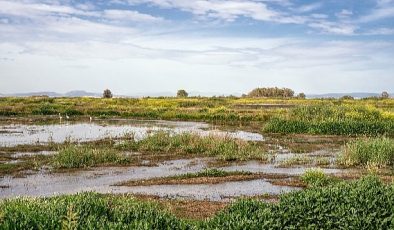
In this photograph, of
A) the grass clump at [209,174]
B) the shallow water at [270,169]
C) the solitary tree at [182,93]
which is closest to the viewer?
the grass clump at [209,174]

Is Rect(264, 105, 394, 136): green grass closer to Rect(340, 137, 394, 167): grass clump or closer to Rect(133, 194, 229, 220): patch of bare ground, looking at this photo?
Rect(340, 137, 394, 167): grass clump

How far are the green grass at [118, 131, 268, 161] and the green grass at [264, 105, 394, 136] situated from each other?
1285 centimetres

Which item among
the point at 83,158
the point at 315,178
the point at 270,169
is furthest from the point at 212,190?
the point at 83,158

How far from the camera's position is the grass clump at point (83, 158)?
24656 millimetres

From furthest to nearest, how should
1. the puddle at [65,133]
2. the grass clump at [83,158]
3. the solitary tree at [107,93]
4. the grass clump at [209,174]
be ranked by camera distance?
1. the solitary tree at [107,93]
2. the puddle at [65,133]
3. the grass clump at [83,158]
4. the grass clump at [209,174]

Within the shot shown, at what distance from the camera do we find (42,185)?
2056 cm

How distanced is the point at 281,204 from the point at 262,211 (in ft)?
2.23

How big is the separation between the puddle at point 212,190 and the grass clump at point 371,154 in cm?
685

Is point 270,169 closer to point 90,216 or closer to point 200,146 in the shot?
point 200,146

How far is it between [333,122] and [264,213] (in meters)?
34.2

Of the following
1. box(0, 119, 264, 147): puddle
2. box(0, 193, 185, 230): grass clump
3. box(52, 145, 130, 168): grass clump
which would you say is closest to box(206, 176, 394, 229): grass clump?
box(0, 193, 185, 230): grass clump

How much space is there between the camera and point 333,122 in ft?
140

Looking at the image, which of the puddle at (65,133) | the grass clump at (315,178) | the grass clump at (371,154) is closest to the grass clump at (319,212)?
the grass clump at (315,178)

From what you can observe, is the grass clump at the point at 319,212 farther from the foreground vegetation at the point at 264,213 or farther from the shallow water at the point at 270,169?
the shallow water at the point at 270,169
